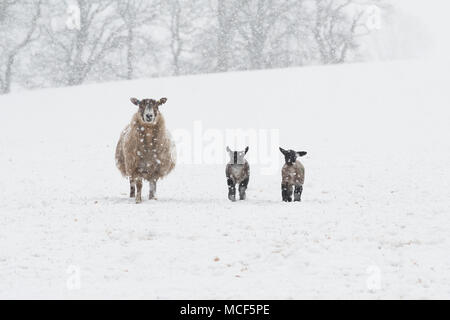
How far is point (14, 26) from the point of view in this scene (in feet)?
139

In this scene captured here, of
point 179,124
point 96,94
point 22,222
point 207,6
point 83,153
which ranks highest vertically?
point 207,6

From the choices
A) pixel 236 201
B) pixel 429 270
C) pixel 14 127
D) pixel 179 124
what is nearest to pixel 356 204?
pixel 236 201

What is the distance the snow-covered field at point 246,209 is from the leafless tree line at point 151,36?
13.7 meters

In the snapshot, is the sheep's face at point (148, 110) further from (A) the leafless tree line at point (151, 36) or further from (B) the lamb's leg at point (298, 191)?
(A) the leafless tree line at point (151, 36)

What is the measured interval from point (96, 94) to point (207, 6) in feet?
55.6

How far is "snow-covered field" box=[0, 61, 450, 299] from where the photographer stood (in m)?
8.06

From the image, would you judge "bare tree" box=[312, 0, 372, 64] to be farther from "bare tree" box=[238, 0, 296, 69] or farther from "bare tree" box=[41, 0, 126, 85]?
"bare tree" box=[41, 0, 126, 85]

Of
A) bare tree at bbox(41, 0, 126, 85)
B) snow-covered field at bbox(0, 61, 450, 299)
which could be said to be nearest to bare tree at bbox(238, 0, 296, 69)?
bare tree at bbox(41, 0, 126, 85)

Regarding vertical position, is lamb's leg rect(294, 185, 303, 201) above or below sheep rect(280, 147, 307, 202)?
below

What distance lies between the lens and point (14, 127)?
95.2 feet

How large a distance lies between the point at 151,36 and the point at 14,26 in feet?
33.3

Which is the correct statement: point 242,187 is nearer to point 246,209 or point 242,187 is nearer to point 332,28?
point 246,209

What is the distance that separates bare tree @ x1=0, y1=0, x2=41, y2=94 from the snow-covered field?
533 inches

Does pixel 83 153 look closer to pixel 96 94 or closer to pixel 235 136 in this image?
pixel 235 136
